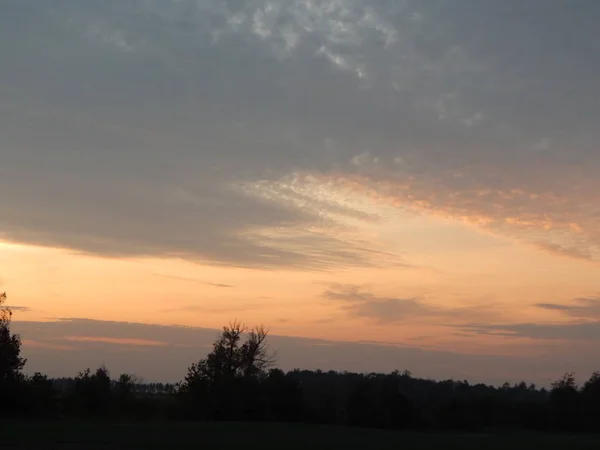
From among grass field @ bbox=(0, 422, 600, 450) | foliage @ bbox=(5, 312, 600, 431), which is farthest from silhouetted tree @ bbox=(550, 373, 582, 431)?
grass field @ bbox=(0, 422, 600, 450)

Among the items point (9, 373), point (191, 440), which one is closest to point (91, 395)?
point (9, 373)

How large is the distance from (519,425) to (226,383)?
25092mm

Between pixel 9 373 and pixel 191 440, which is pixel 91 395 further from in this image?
pixel 191 440

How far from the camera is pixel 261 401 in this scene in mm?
52438

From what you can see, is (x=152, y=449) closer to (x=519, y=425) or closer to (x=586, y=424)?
(x=519, y=425)

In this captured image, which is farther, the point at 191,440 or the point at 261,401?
the point at 261,401

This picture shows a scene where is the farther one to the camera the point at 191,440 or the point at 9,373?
the point at 9,373

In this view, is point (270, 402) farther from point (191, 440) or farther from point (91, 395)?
point (191, 440)

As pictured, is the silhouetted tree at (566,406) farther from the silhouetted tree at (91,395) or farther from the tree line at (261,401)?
the silhouetted tree at (91,395)

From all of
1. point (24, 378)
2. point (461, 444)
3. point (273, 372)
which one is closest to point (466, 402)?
point (273, 372)

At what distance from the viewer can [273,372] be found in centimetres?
5756

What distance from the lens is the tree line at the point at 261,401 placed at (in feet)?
162

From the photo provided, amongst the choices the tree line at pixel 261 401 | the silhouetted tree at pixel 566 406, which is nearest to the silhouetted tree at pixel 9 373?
the tree line at pixel 261 401

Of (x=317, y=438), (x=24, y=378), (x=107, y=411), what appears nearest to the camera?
(x=317, y=438)
